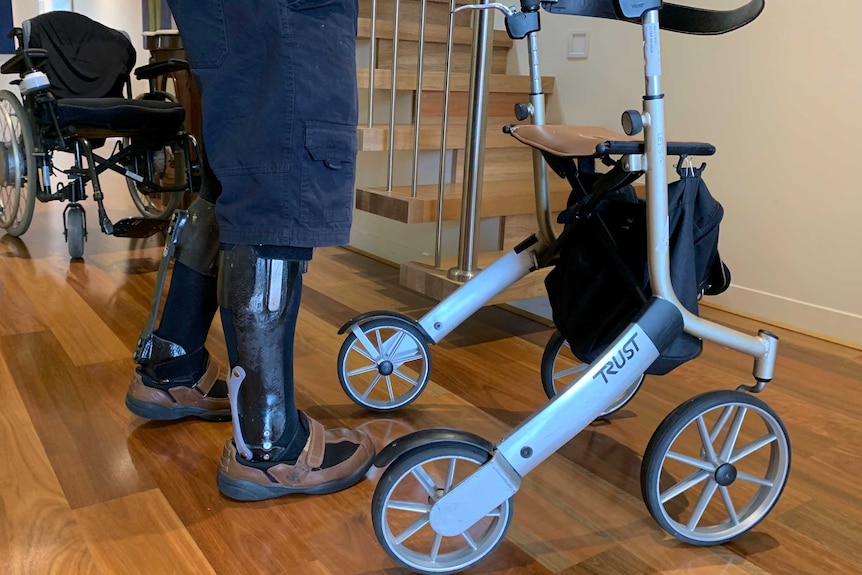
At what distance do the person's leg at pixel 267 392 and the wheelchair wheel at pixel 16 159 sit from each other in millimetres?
1859

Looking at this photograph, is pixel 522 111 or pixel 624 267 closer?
pixel 624 267

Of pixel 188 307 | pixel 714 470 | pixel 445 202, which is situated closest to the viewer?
pixel 714 470

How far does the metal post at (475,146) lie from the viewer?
5.65 feet

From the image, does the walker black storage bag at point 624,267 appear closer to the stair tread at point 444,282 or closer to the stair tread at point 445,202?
the stair tread at point 444,282

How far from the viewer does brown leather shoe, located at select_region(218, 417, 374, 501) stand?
3.62 ft

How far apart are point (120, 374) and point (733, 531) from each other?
1.25m

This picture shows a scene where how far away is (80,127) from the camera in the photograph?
2461mm

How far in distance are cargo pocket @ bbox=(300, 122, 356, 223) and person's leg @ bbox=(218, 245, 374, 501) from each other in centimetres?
8

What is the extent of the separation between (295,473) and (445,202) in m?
0.97

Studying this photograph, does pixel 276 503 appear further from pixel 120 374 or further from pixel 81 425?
pixel 120 374

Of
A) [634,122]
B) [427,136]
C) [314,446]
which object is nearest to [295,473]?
[314,446]

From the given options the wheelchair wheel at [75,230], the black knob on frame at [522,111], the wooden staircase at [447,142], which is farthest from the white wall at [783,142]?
the wheelchair wheel at [75,230]

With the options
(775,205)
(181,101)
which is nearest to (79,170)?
(181,101)

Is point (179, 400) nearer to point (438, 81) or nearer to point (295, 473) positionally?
point (295, 473)
